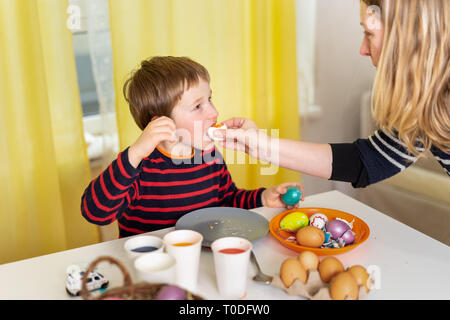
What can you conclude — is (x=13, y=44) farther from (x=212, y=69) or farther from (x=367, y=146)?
(x=367, y=146)

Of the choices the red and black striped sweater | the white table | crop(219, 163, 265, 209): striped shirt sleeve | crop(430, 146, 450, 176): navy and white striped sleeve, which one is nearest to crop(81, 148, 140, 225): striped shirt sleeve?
the red and black striped sweater

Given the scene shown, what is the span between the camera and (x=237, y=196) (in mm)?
1409

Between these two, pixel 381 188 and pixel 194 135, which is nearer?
pixel 194 135

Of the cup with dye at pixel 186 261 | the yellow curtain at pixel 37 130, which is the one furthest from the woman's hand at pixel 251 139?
the yellow curtain at pixel 37 130

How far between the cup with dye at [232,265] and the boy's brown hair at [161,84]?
0.57 m

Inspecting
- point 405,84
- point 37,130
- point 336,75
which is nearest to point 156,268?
point 405,84

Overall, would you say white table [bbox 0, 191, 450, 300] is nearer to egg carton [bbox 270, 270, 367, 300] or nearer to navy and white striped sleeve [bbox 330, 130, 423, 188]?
egg carton [bbox 270, 270, 367, 300]

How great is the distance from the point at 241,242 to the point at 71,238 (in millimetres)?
1089

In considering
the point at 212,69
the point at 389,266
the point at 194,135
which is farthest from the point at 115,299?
the point at 212,69

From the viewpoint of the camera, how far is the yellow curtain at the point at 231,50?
5.52 ft

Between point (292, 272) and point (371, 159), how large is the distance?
480mm

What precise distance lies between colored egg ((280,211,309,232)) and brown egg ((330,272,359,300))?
313 millimetres

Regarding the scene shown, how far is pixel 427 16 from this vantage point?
0.92 m

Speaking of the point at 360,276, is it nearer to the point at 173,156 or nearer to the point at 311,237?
the point at 311,237
